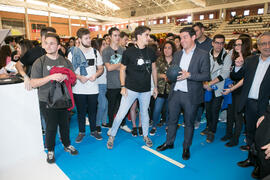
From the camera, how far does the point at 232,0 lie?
1816 centimetres

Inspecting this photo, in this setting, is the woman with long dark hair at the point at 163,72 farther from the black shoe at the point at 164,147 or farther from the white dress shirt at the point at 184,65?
the white dress shirt at the point at 184,65

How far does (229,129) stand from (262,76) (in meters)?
1.24

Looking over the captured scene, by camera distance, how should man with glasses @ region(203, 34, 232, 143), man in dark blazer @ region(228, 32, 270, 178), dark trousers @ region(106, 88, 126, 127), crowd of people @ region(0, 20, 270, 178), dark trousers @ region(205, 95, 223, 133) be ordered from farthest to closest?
dark trousers @ region(106, 88, 126, 127)
dark trousers @ region(205, 95, 223, 133)
man with glasses @ region(203, 34, 232, 143)
crowd of people @ region(0, 20, 270, 178)
man in dark blazer @ region(228, 32, 270, 178)

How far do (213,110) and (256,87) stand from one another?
0.97m

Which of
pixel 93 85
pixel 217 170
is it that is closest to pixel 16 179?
pixel 93 85

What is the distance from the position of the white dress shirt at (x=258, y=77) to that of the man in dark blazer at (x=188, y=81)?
55 cm

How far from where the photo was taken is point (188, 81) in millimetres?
2385

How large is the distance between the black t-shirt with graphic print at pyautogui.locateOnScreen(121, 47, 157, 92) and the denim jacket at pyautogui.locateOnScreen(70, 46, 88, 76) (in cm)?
61

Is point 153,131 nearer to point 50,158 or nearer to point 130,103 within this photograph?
point 130,103

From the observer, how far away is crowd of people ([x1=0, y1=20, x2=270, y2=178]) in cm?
221

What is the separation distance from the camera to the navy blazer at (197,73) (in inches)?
90.0

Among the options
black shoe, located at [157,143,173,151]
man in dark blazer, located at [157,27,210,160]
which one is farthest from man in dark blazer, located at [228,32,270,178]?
black shoe, located at [157,143,173,151]

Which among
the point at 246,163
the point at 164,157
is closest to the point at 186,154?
the point at 164,157

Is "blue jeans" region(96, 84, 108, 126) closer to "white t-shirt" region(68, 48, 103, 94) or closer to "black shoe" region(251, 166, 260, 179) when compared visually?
"white t-shirt" region(68, 48, 103, 94)
